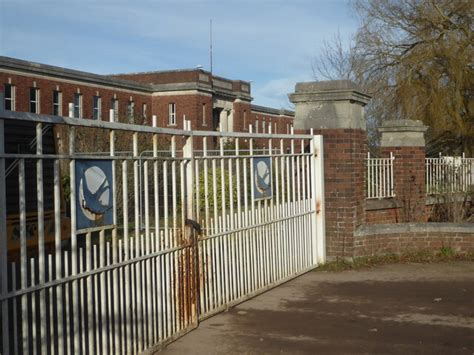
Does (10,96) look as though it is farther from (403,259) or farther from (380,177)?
(403,259)

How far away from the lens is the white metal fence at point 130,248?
4.42 meters

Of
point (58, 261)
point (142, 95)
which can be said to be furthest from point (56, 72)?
point (58, 261)

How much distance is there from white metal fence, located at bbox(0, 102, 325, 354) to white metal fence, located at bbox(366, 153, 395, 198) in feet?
13.1

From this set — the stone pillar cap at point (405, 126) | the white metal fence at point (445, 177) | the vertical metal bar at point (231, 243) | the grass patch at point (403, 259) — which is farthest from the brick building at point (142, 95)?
the vertical metal bar at point (231, 243)

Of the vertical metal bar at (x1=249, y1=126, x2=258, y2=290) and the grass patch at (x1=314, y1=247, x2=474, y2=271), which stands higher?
the vertical metal bar at (x1=249, y1=126, x2=258, y2=290)

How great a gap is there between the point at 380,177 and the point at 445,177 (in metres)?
2.36

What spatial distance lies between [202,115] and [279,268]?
39.7 meters

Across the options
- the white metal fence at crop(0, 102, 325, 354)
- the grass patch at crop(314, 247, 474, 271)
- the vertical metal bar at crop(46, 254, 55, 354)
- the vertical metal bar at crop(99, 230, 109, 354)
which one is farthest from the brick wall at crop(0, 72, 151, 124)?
the vertical metal bar at crop(46, 254, 55, 354)

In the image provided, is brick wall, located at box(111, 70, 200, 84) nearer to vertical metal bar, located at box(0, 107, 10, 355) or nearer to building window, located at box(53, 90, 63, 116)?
building window, located at box(53, 90, 63, 116)

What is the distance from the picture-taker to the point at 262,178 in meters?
8.20

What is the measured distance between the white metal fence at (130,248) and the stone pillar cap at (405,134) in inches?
197

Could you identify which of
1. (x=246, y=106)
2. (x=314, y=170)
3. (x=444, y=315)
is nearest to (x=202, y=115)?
(x=246, y=106)

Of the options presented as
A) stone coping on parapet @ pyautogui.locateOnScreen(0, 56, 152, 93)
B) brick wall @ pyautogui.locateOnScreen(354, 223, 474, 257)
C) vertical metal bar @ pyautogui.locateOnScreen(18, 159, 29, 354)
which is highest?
stone coping on parapet @ pyautogui.locateOnScreen(0, 56, 152, 93)

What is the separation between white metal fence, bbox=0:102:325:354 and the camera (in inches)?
174
